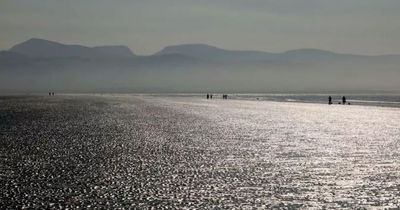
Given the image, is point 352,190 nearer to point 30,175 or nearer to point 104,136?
point 30,175

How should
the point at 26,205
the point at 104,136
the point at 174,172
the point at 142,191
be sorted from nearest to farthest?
the point at 26,205 → the point at 142,191 → the point at 174,172 → the point at 104,136

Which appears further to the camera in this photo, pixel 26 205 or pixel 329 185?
pixel 329 185

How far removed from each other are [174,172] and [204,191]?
4977 mm

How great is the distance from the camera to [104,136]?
1747 inches

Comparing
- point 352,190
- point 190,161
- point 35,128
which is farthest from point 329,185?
point 35,128

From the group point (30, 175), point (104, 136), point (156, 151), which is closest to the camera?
point (30, 175)

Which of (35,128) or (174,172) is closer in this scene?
(174,172)

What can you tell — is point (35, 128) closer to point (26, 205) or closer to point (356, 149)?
point (356, 149)

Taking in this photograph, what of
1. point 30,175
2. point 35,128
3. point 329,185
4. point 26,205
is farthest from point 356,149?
point 35,128

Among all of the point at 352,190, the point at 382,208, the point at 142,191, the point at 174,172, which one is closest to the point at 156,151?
the point at 174,172

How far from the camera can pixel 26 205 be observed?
18047 millimetres

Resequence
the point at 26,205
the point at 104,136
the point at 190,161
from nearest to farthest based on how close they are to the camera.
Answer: the point at 26,205
the point at 190,161
the point at 104,136


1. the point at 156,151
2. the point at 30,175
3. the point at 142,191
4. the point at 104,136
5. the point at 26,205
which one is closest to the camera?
the point at 26,205

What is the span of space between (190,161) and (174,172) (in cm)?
406
